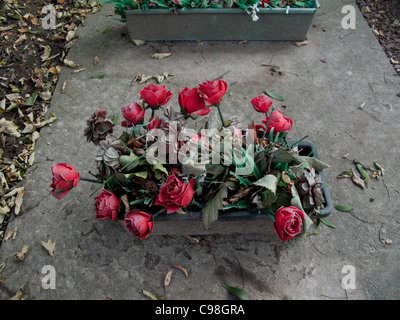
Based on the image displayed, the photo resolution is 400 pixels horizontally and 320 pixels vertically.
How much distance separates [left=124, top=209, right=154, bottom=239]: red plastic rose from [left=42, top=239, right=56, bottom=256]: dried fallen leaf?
2.53ft

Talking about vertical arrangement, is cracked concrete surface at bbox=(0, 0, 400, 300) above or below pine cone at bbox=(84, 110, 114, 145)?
below

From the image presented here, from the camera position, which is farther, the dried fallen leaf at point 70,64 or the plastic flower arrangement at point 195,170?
the dried fallen leaf at point 70,64

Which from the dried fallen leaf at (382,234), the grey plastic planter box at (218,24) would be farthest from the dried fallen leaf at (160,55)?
the dried fallen leaf at (382,234)

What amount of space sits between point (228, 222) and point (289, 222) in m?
0.45

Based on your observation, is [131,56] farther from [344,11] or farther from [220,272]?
[344,11]

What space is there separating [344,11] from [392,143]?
1645 millimetres

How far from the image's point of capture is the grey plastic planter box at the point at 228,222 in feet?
4.57

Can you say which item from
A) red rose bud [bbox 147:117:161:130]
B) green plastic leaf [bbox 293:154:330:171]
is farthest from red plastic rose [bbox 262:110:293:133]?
red rose bud [bbox 147:117:161:130]

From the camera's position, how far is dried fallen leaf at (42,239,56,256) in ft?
5.49

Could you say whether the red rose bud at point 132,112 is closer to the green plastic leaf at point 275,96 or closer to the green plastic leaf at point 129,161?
the green plastic leaf at point 129,161

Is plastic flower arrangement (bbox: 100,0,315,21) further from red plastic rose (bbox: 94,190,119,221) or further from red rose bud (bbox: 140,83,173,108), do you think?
red plastic rose (bbox: 94,190,119,221)

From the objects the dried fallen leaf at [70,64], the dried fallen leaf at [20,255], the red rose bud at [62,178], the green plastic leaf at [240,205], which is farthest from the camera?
the dried fallen leaf at [70,64]

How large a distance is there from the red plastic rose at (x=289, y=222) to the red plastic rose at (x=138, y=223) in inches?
19.4
